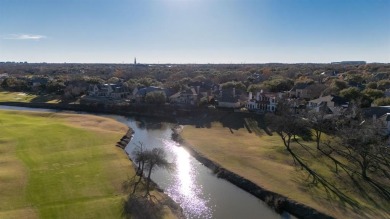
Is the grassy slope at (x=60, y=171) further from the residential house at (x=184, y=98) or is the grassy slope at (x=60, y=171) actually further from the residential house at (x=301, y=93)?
the residential house at (x=301, y=93)

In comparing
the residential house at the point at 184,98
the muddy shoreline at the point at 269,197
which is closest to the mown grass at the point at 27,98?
the residential house at the point at 184,98

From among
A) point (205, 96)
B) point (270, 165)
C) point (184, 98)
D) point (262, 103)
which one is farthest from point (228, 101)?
point (270, 165)

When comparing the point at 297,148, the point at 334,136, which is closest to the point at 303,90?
the point at 334,136

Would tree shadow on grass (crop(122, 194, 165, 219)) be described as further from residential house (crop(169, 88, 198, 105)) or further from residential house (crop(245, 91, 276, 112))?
residential house (crop(169, 88, 198, 105))

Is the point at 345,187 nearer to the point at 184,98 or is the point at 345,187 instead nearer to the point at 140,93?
the point at 184,98

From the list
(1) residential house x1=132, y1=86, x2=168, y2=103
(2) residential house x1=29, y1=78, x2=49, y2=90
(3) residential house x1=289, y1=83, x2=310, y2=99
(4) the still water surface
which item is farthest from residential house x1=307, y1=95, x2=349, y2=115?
(2) residential house x1=29, y1=78, x2=49, y2=90

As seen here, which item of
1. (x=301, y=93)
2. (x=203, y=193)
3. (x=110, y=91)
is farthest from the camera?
(x=110, y=91)
